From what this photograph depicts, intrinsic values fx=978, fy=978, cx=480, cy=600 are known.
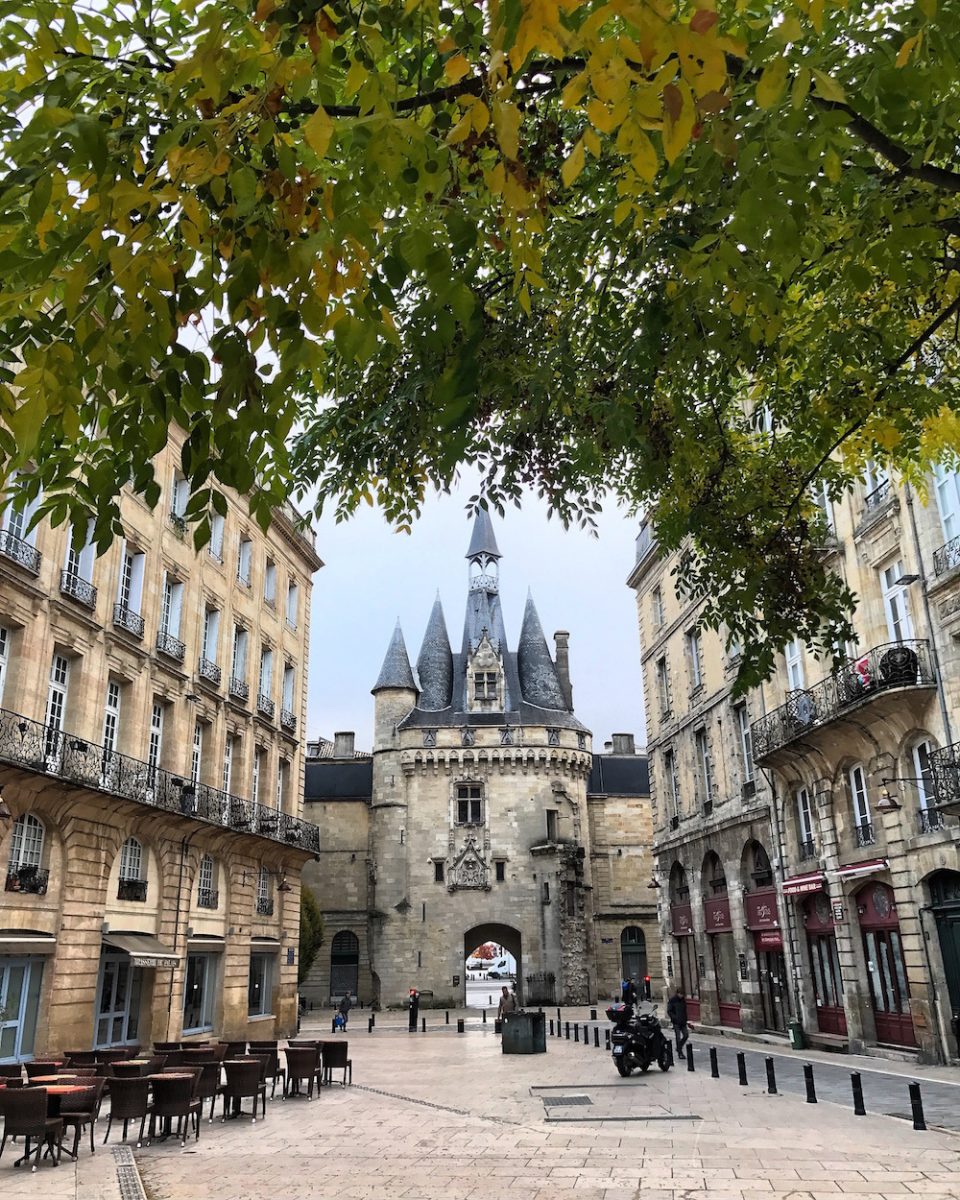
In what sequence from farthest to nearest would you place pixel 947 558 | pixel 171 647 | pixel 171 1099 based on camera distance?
pixel 171 647
pixel 947 558
pixel 171 1099

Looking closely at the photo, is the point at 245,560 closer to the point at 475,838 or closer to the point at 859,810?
the point at 859,810

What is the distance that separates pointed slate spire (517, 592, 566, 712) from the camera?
54.7m

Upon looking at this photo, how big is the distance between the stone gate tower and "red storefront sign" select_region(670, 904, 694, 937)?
1627 centimetres

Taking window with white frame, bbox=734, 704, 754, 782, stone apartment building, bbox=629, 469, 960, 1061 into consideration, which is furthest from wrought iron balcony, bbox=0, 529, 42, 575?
window with white frame, bbox=734, 704, 754, 782

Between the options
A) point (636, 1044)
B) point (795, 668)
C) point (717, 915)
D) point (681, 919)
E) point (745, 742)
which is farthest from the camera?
point (681, 919)

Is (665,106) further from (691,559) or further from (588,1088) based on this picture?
(588,1088)

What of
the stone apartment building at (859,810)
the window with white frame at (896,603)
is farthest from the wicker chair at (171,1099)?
the window with white frame at (896,603)

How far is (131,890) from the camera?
20.6 meters

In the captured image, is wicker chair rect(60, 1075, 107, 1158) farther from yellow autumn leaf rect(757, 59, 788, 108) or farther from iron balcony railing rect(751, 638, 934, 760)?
iron balcony railing rect(751, 638, 934, 760)

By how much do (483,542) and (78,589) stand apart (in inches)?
1662

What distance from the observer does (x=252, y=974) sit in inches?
1083

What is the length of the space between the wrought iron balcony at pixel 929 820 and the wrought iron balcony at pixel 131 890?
1581 cm

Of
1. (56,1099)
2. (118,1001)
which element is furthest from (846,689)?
(118,1001)

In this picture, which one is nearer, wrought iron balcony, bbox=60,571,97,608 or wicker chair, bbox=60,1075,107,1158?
wicker chair, bbox=60,1075,107,1158
